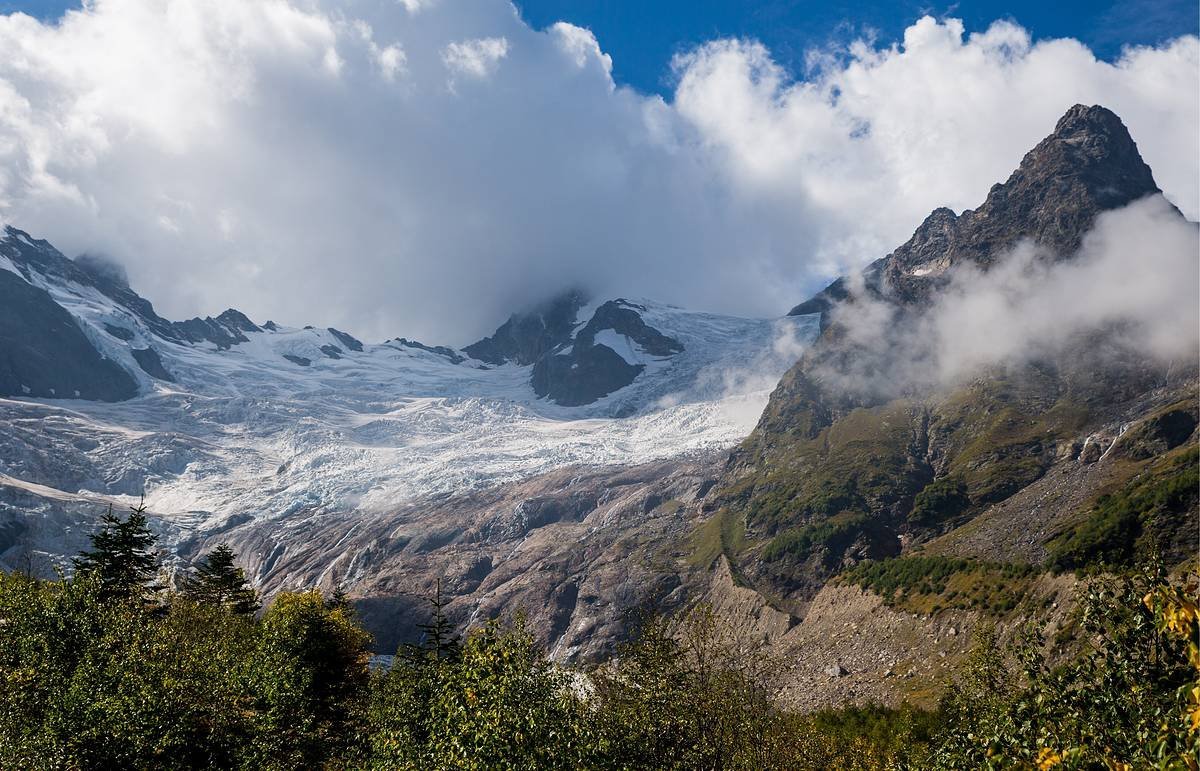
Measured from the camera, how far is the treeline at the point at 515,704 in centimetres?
1862

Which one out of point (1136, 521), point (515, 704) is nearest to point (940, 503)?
point (1136, 521)

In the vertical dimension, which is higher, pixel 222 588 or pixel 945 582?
pixel 945 582

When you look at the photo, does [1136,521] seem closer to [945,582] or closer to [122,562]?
[945,582]

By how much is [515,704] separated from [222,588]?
243ft

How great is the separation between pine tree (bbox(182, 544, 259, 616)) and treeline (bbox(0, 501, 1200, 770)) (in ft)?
71.5

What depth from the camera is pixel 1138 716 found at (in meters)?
18.0

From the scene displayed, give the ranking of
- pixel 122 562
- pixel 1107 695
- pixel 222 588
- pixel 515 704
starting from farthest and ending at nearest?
1. pixel 222 588
2. pixel 122 562
3. pixel 515 704
4. pixel 1107 695

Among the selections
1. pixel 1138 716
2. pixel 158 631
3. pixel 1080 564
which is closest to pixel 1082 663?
pixel 1138 716

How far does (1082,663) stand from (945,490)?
634ft

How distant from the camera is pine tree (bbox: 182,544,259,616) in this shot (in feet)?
279

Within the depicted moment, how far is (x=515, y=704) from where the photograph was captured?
27.2 metres

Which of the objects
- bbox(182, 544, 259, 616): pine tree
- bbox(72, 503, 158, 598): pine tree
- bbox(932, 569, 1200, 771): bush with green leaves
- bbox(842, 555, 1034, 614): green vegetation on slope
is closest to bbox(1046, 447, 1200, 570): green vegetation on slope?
bbox(842, 555, 1034, 614): green vegetation on slope

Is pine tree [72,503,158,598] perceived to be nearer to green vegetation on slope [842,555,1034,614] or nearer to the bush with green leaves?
the bush with green leaves

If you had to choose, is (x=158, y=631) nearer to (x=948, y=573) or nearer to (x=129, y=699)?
(x=129, y=699)
